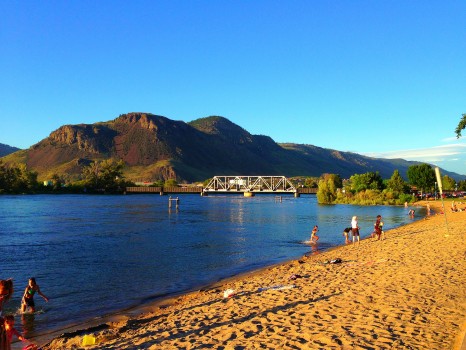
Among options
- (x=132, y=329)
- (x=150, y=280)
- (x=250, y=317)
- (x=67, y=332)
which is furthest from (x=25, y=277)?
(x=250, y=317)

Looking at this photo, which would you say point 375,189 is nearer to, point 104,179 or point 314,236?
point 314,236

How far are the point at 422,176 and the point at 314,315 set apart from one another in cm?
12694

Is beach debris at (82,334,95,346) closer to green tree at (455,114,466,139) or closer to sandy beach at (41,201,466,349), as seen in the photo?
sandy beach at (41,201,466,349)

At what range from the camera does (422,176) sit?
124938mm

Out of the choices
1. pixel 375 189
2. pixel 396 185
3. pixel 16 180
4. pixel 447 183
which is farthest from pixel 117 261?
pixel 16 180

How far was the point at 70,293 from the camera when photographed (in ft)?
57.0

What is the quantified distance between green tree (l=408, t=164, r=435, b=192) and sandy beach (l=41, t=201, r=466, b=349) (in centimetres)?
11795

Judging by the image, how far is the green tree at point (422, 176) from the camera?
124875mm

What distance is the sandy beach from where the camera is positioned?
8.80m

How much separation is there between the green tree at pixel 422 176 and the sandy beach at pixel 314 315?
387 feet

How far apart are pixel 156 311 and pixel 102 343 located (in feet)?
13.2

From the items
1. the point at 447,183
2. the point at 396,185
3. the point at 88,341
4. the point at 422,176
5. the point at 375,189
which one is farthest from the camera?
the point at 447,183

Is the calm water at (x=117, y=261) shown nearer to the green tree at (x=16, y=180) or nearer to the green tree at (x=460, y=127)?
the green tree at (x=460, y=127)

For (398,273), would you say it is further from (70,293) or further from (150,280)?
(70,293)
